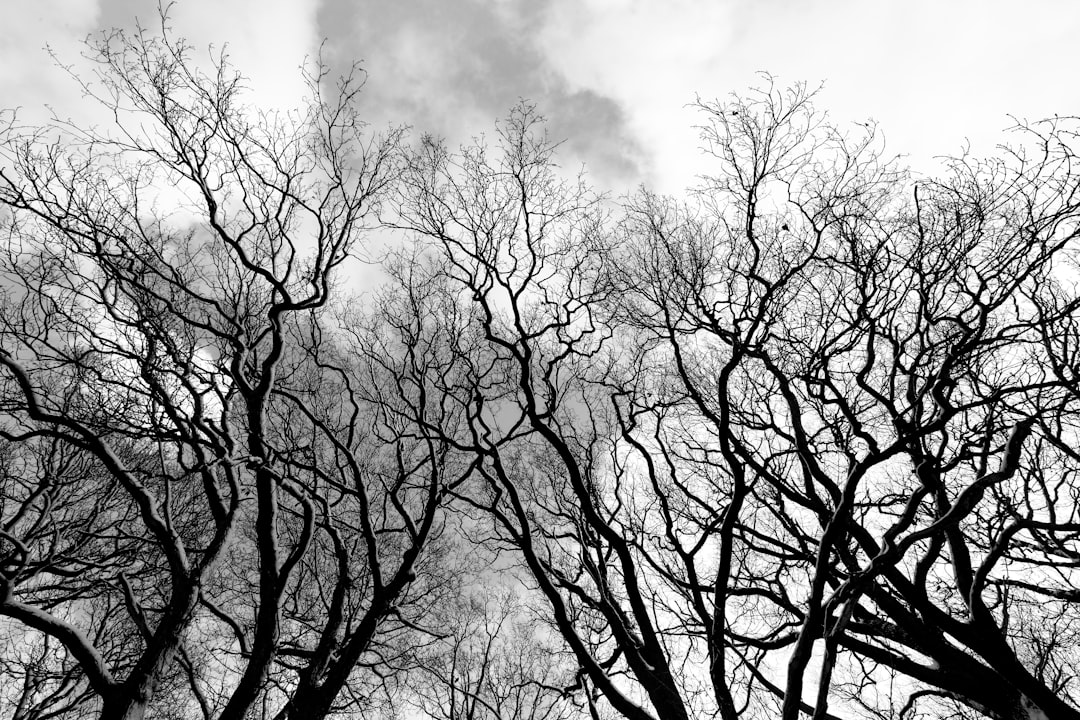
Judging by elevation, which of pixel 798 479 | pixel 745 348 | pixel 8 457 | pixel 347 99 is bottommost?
pixel 745 348

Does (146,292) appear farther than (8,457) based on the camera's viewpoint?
No

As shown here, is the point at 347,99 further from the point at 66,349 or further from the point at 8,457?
the point at 8,457

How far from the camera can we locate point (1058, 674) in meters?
7.41

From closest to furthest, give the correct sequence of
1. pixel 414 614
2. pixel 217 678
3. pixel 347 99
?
1. pixel 347 99
2. pixel 414 614
3. pixel 217 678

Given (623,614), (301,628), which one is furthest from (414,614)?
(623,614)

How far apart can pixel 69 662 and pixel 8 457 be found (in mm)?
4470

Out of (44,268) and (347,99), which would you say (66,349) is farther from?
(347,99)

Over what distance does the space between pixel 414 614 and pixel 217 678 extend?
3.56 m

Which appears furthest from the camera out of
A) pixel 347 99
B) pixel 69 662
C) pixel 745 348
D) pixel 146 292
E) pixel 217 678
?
pixel 69 662

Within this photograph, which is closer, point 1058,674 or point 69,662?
point 1058,674

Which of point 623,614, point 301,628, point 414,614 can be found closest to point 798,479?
point 623,614

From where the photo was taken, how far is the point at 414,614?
9.05 metres

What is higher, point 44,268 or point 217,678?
point 44,268

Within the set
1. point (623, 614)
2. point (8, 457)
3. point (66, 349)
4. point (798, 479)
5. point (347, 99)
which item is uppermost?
point (347, 99)
